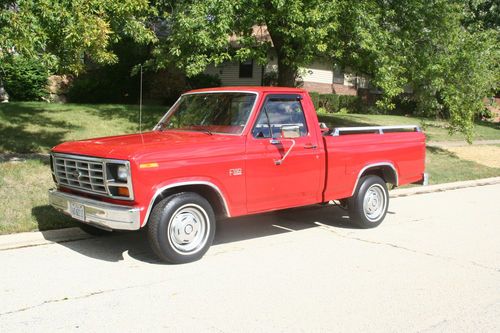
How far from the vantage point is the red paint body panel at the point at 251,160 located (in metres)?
5.57

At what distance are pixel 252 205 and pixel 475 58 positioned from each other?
Result: 38.8 ft

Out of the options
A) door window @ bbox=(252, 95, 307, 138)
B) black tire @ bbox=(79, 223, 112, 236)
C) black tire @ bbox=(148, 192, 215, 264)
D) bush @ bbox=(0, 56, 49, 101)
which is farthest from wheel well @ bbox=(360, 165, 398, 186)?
bush @ bbox=(0, 56, 49, 101)

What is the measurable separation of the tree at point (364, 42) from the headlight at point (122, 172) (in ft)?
24.4

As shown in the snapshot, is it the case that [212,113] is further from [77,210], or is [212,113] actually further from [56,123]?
[56,123]

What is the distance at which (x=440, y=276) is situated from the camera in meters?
5.76

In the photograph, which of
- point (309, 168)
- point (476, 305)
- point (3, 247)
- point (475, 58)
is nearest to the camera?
point (476, 305)

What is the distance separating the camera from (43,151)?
37.3 feet

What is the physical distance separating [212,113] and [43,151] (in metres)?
5.88

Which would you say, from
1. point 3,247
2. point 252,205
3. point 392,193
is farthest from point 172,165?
point 392,193

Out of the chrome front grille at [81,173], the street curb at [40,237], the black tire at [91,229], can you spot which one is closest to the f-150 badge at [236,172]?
the chrome front grille at [81,173]

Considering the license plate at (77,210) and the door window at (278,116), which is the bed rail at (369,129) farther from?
the license plate at (77,210)

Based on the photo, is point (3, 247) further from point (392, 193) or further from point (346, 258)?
point (392, 193)

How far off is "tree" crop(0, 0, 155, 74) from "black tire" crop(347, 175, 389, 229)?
4493 millimetres

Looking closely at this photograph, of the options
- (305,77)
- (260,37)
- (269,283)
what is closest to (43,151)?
(269,283)
